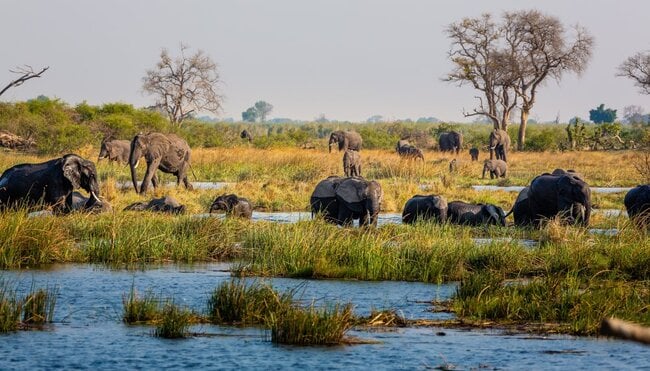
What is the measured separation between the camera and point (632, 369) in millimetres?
8758

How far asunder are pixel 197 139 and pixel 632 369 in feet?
136

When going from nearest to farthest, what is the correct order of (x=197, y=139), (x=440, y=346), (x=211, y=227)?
1. (x=440, y=346)
2. (x=211, y=227)
3. (x=197, y=139)

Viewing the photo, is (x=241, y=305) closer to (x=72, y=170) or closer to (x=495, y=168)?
(x=72, y=170)

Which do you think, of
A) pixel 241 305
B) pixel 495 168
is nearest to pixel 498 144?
pixel 495 168

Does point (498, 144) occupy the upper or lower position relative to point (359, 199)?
upper

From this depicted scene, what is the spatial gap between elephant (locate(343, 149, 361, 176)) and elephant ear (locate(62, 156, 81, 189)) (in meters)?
14.5

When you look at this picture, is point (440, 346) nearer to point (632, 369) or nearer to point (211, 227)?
point (632, 369)

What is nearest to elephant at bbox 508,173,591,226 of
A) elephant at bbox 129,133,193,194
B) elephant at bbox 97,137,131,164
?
elephant at bbox 129,133,193,194

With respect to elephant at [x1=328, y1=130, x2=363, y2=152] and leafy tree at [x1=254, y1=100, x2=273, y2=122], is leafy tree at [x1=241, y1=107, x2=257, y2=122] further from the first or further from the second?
elephant at [x1=328, y1=130, x2=363, y2=152]

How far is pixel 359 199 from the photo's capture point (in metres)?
18.4

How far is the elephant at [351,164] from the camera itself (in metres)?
32.5

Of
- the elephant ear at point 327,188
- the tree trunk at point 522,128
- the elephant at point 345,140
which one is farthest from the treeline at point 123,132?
the elephant ear at point 327,188

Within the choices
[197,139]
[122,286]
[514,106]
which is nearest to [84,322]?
[122,286]

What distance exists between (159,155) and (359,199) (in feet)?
34.9
